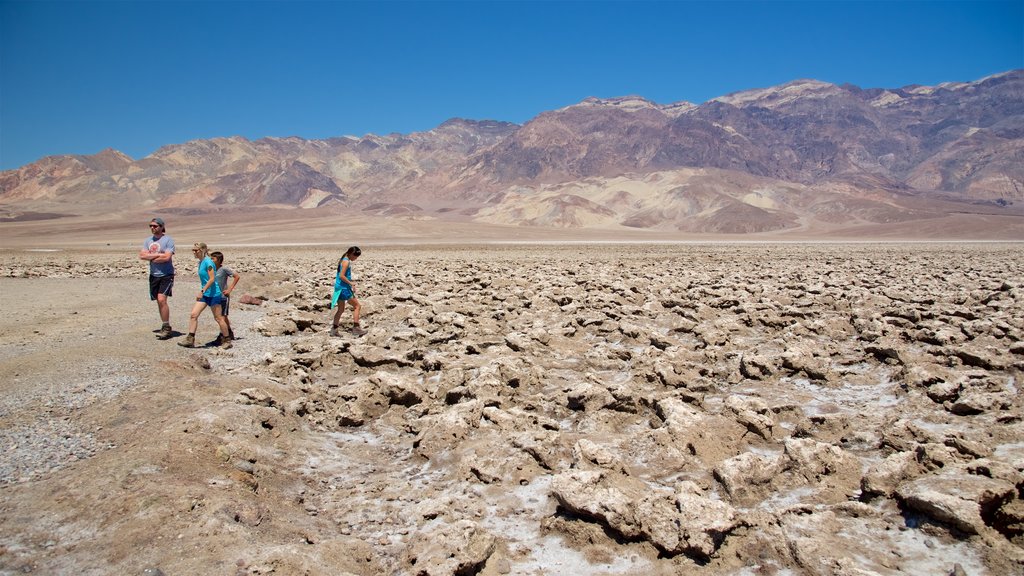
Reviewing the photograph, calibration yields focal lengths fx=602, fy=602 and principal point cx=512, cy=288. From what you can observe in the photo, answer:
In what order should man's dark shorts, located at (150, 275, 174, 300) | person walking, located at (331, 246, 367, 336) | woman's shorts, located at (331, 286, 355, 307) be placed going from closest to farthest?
man's dark shorts, located at (150, 275, 174, 300) → person walking, located at (331, 246, 367, 336) → woman's shorts, located at (331, 286, 355, 307)

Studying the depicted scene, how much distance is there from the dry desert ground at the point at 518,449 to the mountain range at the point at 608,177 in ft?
279

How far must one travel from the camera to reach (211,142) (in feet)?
585

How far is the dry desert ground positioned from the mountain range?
85.0m

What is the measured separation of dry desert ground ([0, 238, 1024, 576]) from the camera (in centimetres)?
338

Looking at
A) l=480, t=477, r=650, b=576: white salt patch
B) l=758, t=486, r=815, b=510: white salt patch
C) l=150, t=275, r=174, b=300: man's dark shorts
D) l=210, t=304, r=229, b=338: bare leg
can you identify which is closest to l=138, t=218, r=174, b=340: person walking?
l=150, t=275, r=174, b=300: man's dark shorts

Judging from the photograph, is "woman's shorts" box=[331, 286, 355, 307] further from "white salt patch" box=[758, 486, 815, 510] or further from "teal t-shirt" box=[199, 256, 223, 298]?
"white salt patch" box=[758, 486, 815, 510]

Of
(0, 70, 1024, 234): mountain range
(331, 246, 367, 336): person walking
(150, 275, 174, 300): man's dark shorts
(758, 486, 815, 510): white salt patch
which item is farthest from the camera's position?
(0, 70, 1024, 234): mountain range

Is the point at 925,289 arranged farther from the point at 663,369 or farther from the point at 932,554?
the point at 932,554

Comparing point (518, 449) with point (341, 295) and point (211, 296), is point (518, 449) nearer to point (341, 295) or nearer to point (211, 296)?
point (211, 296)

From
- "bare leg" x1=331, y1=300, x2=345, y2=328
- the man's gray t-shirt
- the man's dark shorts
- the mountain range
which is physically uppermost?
the mountain range

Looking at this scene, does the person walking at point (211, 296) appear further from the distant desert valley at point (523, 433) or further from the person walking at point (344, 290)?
the person walking at point (344, 290)

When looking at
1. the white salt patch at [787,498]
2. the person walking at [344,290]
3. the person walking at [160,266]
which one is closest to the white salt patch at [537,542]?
the white salt patch at [787,498]

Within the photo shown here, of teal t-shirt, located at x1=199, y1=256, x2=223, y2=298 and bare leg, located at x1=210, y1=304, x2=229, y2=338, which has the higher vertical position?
teal t-shirt, located at x1=199, y1=256, x2=223, y2=298

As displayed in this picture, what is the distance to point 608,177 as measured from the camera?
135 metres
